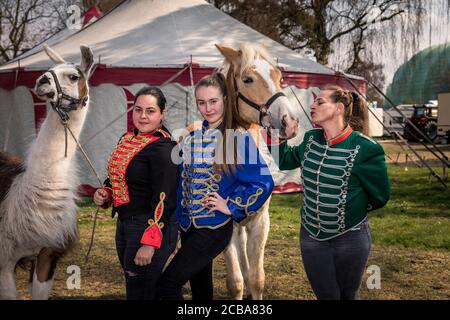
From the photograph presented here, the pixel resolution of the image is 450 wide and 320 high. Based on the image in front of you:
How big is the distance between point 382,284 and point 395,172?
10015 mm

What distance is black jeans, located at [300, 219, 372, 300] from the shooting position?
2.65 m

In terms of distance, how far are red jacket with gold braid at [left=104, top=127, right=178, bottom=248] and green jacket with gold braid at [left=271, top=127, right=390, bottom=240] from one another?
80 cm

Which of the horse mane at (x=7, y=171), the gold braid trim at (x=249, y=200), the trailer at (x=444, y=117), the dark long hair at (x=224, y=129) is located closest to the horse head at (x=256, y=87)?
the dark long hair at (x=224, y=129)

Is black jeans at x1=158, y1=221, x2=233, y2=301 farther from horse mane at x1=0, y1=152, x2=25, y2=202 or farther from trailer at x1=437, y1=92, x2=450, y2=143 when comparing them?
trailer at x1=437, y1=92, x2=450, y2=143

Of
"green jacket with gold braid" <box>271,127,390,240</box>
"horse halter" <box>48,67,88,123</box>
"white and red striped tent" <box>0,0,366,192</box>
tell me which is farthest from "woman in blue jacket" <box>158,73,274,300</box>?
"white and red striped tent" <box>0,0,366,192</box>

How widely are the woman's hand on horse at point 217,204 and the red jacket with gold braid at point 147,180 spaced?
0.67 ft

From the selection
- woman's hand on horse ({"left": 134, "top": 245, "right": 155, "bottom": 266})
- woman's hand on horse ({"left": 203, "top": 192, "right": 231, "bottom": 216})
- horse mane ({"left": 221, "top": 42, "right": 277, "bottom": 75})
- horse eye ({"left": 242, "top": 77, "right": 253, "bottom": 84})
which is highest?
horse mane ({"left": 221, "top": 42, "right": 277, "bottom": 75})

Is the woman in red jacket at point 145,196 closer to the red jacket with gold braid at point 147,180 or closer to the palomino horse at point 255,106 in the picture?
the red jacket with gold braid at point 147,180

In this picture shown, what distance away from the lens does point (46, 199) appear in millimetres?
3373

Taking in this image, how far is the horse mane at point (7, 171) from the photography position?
141 inches

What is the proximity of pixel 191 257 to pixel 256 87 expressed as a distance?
1.45 m

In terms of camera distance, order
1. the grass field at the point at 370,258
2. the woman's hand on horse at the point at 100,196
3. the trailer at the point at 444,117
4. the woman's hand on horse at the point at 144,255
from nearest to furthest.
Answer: the woman's hand on horse at the point at 144,255 < the woman's hand on horse at the point at 100,196 < the grass field at the point at 370,258 < the trailer at the point at 444,117

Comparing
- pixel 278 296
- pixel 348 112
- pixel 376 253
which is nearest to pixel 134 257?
pixel 348 112

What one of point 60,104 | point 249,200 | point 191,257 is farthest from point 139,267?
point 60,104
